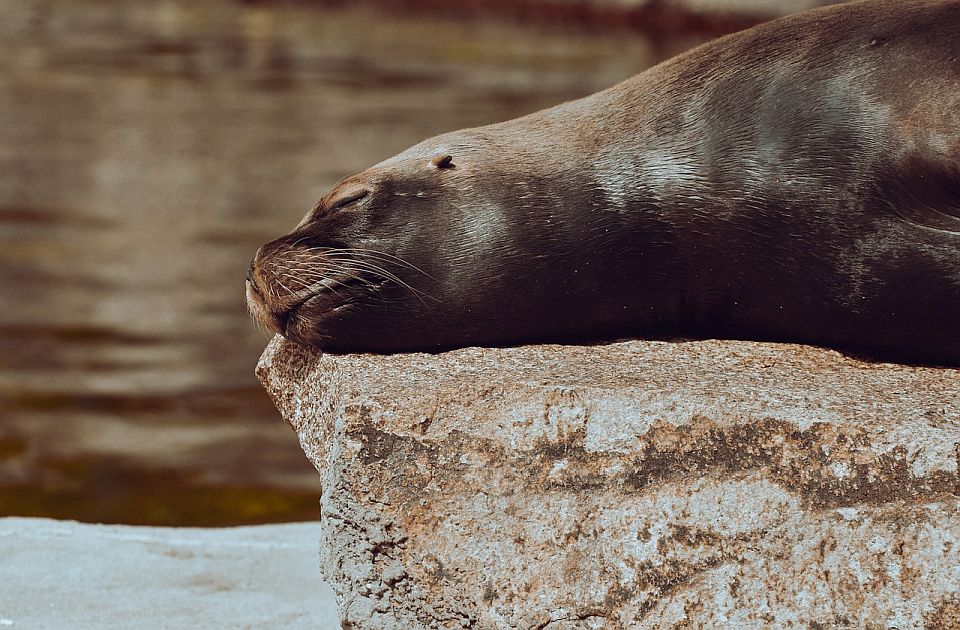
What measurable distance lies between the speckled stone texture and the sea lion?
21 cm

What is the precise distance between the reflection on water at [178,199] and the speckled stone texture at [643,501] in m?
2.17

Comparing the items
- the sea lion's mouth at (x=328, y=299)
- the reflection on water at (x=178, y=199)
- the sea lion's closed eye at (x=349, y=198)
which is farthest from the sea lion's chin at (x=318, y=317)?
the reflection on water at (x=178, y=199)

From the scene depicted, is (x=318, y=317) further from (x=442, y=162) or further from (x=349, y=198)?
(x=442, y=162)

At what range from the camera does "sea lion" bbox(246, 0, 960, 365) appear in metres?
2.75

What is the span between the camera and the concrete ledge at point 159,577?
334 centimetres

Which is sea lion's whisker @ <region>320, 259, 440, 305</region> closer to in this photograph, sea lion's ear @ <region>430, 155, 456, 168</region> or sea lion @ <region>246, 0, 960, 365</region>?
sea lion @ <region>246, 0, 960, 365</region>

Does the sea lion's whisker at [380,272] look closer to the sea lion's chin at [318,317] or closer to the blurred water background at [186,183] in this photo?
the sea lion's chin at [318,317]

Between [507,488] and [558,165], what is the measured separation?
75 cm

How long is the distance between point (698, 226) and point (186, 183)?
24.9ft

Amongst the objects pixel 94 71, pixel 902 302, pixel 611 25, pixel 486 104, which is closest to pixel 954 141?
pixel 902 302

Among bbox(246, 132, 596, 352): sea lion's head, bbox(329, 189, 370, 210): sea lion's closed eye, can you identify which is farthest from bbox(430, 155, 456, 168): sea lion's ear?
bbox(329, 189, 370, 210): sea lion's closed eye

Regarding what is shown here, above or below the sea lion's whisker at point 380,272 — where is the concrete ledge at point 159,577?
below

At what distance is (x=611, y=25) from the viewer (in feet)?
64.2

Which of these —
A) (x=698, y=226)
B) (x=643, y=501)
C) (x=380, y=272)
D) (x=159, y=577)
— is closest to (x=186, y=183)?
(x=159, y=577)
